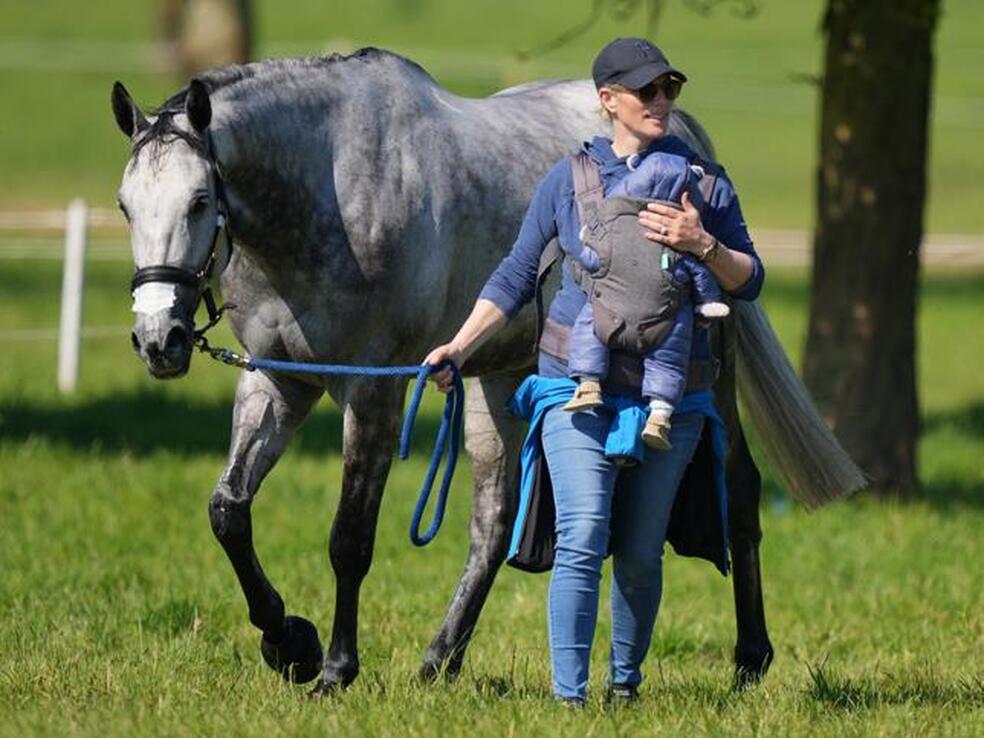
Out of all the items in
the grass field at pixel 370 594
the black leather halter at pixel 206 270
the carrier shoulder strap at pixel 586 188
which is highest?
the carrier shoulder strap at pixel 586 188

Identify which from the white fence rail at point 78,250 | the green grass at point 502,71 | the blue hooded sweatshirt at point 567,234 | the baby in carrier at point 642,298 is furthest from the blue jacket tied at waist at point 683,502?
the green grass at point 502,71

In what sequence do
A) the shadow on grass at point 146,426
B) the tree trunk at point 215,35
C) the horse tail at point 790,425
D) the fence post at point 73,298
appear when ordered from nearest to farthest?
1. the horse tail at point 790,425
2. the shadow on grass at point 146,426
3. the fence post at point 73,298
4. the tree trunk at point 215,35

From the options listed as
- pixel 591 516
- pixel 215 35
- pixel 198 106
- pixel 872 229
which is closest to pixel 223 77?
pixel 198 106

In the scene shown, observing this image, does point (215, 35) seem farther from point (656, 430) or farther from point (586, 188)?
point (656, 430)

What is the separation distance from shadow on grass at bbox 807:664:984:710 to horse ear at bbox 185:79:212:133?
244 centimetres

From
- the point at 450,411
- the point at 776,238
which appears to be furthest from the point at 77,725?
the point at 776,238

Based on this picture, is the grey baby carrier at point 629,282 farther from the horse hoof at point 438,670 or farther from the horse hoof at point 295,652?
the horse hoof at point 295,652

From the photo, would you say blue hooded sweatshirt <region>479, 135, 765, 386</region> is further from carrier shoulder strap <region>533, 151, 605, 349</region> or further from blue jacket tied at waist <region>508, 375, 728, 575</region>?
blue jacket tied at waist <region>508, 375, 728, 575</region>

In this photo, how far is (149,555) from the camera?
32.3ft

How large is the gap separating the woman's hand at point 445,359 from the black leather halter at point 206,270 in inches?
26.2

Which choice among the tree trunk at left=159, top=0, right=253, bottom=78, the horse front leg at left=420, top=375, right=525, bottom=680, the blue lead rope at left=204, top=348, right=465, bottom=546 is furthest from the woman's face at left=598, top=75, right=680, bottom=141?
the tree trunk at left=159, top=0, right=253, bottom=78

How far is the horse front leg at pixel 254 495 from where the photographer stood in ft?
23.3

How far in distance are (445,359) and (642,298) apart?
64 centimetres

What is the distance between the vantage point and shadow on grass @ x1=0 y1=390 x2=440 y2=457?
13.2 meters
